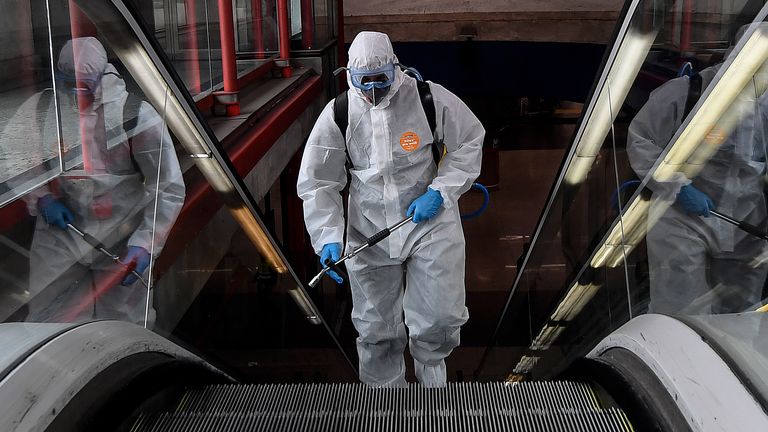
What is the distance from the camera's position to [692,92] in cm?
224

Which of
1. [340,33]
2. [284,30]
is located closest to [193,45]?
[284,30]

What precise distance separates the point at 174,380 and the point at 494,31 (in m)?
11.4

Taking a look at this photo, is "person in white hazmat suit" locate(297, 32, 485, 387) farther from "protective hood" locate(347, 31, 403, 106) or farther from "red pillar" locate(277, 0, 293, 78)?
"red pillar" locate(277, 0, 293, 78)

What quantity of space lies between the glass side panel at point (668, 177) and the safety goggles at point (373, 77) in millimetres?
846

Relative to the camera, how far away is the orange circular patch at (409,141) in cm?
354

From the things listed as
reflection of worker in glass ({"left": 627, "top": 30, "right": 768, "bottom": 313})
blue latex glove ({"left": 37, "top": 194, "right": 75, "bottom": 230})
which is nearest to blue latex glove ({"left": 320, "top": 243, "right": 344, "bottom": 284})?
reflection of worker in glass ({"left": 627, "top": 30, "right": 768, "bottom": 313})

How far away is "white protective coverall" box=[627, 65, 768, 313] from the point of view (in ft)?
5.70

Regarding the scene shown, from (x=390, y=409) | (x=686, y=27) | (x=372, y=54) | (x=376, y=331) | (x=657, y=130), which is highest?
(x=686, y=27)

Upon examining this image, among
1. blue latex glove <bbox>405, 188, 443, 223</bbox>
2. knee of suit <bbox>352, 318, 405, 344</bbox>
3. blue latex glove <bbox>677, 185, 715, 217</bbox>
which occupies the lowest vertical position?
knee of suit <bbox>352, 318, 405, 344</bbox>

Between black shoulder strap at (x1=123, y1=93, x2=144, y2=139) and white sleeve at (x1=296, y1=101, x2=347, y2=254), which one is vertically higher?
black shoulder strap at (x1=123, y1=93, x2=144, y2=139)

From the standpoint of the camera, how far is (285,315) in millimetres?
4852

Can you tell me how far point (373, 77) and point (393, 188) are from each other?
0.51 meters

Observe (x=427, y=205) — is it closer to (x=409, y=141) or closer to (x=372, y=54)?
(x=409, y=141)

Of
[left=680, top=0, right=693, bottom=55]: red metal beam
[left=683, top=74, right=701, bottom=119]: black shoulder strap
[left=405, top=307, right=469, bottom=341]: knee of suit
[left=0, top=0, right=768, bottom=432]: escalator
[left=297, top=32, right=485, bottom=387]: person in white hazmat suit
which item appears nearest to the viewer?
[left=0, top=0, right=768, bottom=432]: escalator
